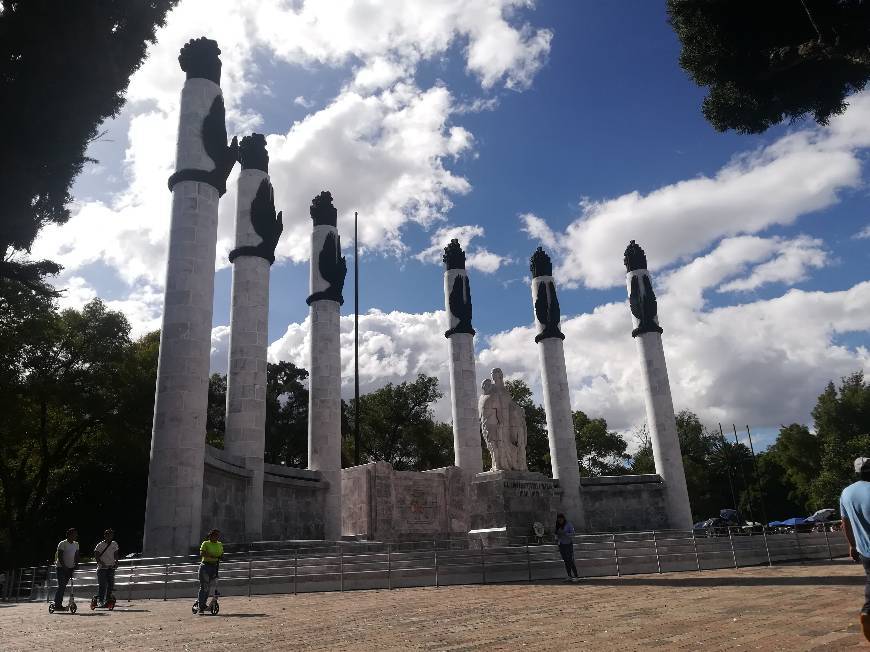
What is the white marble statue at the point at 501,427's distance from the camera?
20219 millimetres

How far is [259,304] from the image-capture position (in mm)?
23562

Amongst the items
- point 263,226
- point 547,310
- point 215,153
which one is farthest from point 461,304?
point 215,153

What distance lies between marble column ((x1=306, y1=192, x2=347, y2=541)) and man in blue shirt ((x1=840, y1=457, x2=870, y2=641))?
22.7 m

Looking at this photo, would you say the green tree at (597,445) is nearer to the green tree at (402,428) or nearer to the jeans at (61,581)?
the green tree at (402,428)

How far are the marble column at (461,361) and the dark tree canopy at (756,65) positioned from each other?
18.6 meters

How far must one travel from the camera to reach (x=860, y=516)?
4.62m

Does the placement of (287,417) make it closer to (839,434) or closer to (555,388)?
(555,388)

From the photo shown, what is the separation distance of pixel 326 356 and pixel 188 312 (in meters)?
9.45

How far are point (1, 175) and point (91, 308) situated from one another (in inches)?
967

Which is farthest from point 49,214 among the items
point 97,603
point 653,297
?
point 653,297

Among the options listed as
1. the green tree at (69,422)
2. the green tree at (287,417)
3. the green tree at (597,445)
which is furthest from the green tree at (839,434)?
the green tree at (69,422)

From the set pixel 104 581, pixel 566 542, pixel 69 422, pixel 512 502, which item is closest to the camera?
pixel 104 581

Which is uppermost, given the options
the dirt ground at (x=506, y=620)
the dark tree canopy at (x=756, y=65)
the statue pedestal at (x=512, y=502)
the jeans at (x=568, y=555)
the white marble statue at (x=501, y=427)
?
the dark tree canopy at (x=756, y=65)

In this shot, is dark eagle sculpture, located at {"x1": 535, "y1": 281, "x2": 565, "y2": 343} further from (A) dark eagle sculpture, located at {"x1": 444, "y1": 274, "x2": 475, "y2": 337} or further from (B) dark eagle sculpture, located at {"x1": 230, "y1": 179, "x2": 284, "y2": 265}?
(B) dark eagle sculpture, located at {"x1": 230, "y1": 179, "x2": 284, "y2": 265}
